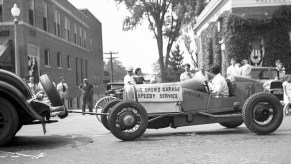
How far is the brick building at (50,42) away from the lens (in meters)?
21.2

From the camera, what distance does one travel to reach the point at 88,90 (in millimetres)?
17406

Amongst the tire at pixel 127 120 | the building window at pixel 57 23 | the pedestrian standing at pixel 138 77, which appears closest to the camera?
the tire at pixel 127 120

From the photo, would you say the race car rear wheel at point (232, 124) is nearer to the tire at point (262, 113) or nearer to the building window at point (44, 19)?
the tire at point (262, 113)

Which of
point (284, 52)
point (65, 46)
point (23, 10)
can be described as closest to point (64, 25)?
point (65, 46)

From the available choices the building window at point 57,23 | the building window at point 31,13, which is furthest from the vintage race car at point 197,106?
the building window at point 57,23

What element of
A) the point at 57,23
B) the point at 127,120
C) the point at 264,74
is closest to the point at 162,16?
the point at 57,23

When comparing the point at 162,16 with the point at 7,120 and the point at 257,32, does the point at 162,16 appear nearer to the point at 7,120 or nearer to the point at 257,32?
the point at 257,32

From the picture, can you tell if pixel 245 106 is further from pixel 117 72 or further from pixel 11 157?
pixel 117 72

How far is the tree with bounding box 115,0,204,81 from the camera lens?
37.0 m

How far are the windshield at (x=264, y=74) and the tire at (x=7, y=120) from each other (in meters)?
10.2

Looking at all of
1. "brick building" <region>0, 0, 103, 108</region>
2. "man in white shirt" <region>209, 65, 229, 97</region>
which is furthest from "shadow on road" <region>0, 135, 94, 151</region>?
"brick building" <region>0, 0, 103, 108</region>

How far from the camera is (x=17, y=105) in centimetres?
663

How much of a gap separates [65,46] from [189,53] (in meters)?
31.2

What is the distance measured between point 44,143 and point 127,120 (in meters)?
1.59
